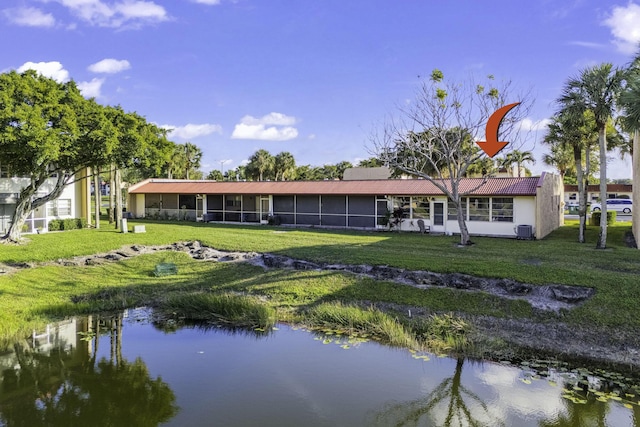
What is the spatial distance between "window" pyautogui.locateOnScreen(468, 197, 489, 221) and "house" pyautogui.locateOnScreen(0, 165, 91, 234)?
23.1 metres

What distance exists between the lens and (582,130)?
853 inches

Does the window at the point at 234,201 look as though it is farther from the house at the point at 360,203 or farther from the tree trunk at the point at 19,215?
the tree trunk at the point at 19,215

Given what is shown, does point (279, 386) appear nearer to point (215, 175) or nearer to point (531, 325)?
point (531, 325)

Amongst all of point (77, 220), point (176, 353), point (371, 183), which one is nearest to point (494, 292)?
point (176, 353)

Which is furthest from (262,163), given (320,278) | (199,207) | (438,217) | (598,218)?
(320,278)

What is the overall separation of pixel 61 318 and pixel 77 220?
1773 cm

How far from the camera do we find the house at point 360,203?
83.0ft

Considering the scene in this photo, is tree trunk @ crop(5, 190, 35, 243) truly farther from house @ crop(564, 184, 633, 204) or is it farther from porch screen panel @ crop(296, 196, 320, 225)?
house @ crop(564, 184, 633, 204)

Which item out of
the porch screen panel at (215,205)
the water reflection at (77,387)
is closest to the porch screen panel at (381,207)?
the porch screen panel at (215,205)

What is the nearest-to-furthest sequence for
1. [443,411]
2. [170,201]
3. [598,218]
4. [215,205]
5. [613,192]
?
[443,411] → [598,218] → [215,205] → [170,201] → [613,192]

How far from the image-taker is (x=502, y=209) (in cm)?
2550

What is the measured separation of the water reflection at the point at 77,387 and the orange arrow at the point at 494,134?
59.1ft

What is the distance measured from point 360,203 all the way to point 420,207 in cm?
415

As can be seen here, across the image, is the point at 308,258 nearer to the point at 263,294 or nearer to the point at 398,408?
the point at 263,294
